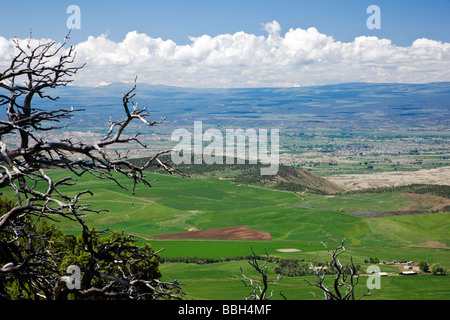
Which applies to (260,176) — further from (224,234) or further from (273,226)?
(224,234)

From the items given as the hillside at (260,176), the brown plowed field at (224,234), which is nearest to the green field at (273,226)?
the brown plowed field at (224,234)

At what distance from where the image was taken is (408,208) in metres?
109

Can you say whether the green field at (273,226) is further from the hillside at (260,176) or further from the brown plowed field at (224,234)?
the hillside at (260,176)

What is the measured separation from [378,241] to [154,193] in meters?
63.4

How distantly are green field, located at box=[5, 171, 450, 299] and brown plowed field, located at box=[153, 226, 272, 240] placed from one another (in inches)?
85.8

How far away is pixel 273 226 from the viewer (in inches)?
3644

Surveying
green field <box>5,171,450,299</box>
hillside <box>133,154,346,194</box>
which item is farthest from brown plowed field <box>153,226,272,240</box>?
hillside <box>133,154,346,194</box>

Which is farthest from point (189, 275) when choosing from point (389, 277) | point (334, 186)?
point (334, 186)

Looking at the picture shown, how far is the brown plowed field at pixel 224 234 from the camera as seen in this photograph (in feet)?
278

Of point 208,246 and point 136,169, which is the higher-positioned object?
point 136,169

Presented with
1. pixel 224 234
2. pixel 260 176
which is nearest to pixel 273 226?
pixel 224 234

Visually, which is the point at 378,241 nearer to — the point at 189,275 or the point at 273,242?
the point at 273,242

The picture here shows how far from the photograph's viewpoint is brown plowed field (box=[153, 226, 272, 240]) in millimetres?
84625

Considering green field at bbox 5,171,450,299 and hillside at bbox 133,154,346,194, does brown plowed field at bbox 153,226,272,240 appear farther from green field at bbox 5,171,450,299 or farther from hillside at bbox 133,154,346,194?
hillside at bbox 133,154,346,194
